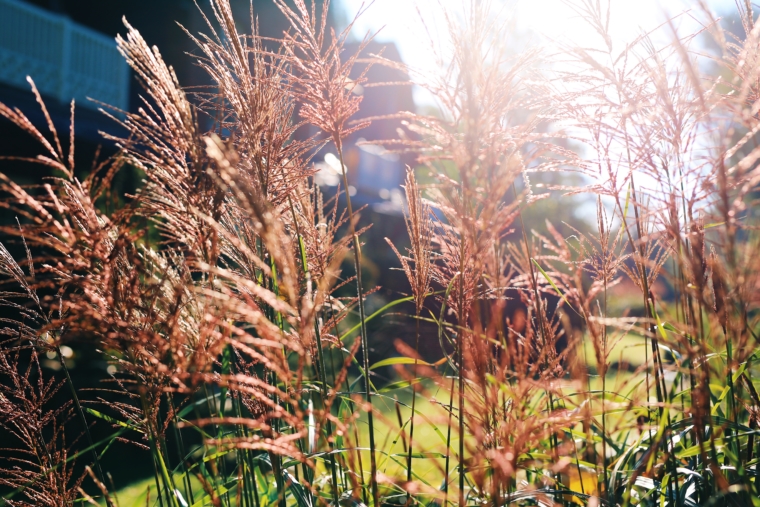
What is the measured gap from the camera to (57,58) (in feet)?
30.3

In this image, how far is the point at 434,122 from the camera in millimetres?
1279

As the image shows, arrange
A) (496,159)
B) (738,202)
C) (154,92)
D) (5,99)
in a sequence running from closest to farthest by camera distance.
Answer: (738,202)
(496,159)
(154,92)
(5,99)

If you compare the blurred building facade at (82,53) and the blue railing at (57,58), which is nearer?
the blurred building facade at (82,53)

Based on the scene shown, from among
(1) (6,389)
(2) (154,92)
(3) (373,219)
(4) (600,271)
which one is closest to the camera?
(2) (154,92)

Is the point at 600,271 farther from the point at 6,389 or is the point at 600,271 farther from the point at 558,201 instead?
the point at 558,201

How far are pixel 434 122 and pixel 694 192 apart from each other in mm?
674

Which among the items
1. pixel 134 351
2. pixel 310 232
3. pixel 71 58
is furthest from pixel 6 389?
pixel 71 58

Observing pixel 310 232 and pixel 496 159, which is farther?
pixel 310 232

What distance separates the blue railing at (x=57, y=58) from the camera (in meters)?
8.69

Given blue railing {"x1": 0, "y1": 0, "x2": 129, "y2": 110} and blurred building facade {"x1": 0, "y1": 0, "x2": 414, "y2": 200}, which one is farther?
blue railing {"x1": 0, "y1": 0, "x2": 129, "y2": 110}

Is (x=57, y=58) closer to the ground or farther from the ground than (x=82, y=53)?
closer to the ground

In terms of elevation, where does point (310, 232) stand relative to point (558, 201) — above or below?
below

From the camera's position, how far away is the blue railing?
8.69 meters

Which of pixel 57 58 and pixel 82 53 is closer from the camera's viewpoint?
pixel 57 58
